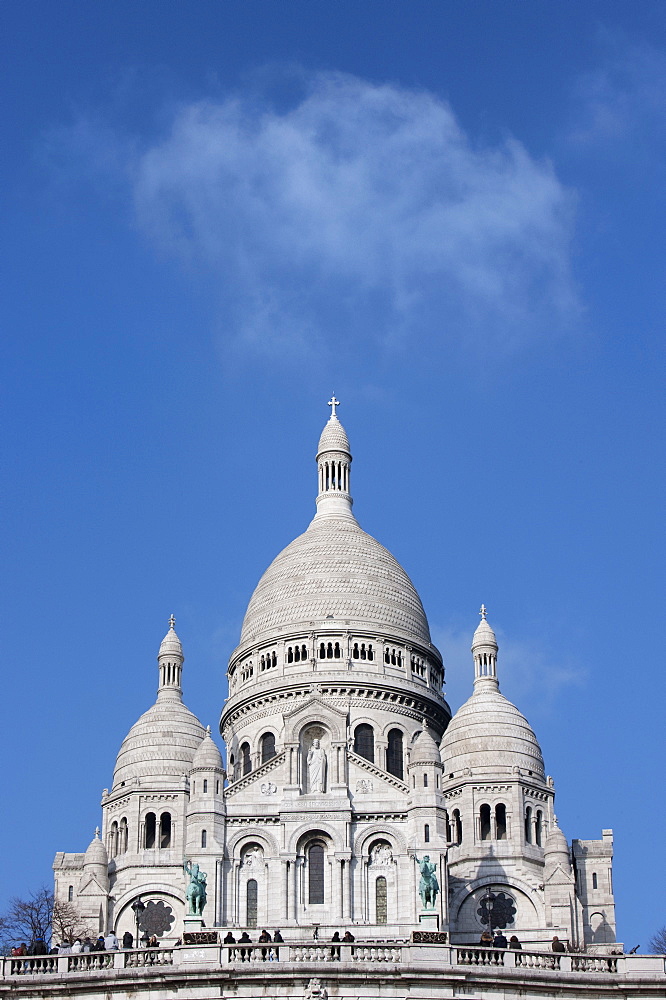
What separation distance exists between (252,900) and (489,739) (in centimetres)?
1620

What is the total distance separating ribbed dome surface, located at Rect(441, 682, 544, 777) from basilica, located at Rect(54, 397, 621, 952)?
91mm

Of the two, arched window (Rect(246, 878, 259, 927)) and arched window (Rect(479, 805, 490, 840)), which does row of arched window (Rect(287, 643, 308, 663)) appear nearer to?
arched window (Rect(479, 805, 490, 840))

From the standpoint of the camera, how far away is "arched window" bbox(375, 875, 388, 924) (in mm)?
81438

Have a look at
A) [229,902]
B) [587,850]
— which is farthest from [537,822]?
[229,902]

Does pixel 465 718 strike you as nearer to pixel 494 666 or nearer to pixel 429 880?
pixel 494 666

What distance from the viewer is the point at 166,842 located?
91.7 metres

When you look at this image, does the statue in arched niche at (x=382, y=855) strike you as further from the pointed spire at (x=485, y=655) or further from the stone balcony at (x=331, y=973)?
the stone balcony at (x=331, y=973)

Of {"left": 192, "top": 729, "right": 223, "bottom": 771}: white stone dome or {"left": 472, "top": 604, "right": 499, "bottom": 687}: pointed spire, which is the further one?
{"left": 472, "top": 604, "right": 499, "bottom": 687}: pointed spire

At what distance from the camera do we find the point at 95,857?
89125mm

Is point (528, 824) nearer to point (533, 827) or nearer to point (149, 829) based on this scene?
point (533, 827)

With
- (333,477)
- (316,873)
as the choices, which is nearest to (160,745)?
(316,873)

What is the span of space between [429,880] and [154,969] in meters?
14.4

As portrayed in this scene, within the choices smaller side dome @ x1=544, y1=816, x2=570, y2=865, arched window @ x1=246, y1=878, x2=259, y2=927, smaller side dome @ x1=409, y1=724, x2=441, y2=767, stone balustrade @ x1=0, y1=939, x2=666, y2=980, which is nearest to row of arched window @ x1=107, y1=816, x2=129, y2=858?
arched window @ x1=246, y1=878, x2=259, y2=927

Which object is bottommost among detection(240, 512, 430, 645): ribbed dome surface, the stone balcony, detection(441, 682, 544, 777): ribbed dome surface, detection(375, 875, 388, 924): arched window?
the stone balcony
